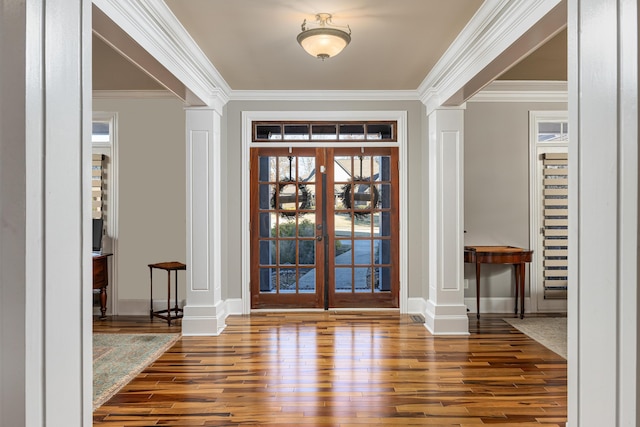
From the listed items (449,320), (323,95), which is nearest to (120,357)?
(449,320)

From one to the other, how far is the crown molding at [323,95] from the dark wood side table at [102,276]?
2315mm

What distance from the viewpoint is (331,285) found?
5.79m

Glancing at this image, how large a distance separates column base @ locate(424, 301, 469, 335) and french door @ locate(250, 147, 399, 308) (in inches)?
38.8

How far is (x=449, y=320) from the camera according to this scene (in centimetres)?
481

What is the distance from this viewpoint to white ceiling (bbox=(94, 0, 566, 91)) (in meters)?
3.21

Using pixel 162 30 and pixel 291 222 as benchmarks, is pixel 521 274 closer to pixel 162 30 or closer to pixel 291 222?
pixel 291 222

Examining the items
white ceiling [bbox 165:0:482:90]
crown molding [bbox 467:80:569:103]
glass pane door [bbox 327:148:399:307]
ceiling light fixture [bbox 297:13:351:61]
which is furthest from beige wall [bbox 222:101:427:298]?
ceiling light fixture [bbox 297:13:351:61]

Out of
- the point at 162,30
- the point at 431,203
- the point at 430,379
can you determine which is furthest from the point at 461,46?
the point at 430,379

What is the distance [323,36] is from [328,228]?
277 centimetres

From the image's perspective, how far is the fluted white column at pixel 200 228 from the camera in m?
4.80

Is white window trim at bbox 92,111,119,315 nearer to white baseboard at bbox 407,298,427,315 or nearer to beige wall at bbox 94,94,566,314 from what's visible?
beige wall at bbox 94,94,566,314

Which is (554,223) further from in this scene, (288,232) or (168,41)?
(168,41)
